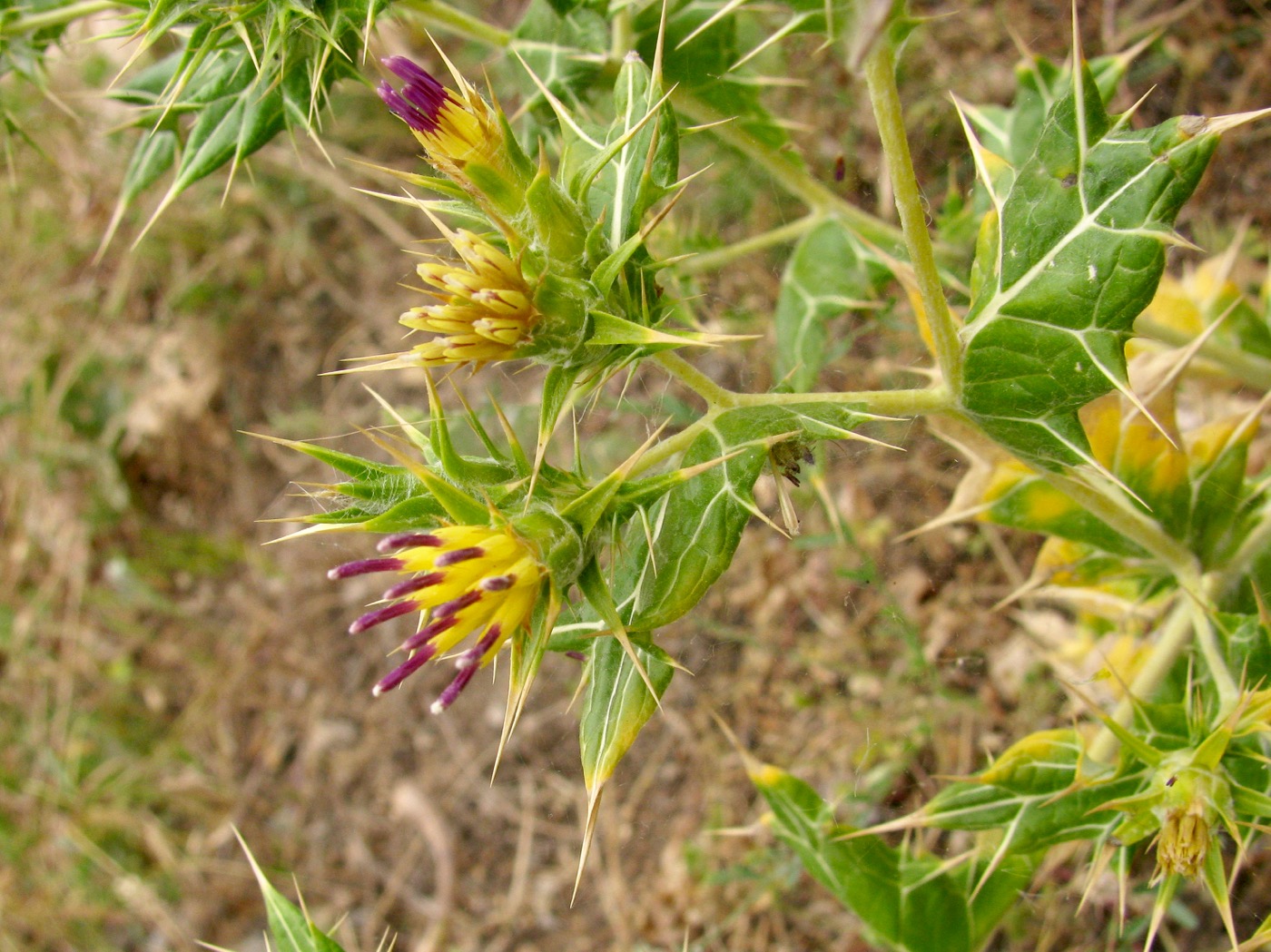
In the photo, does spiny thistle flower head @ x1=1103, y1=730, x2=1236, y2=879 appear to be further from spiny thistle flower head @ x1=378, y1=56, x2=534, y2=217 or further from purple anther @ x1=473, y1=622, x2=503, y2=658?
spiny thistle flower head @ x1=378, y1=56, x2=534, y2=217

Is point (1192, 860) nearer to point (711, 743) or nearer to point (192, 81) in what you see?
point (711, 743)

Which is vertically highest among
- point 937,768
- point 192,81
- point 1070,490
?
point 192,81

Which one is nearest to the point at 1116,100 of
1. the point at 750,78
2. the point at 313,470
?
the point at 750,78

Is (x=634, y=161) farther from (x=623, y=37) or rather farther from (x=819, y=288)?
(x=819, y=288)

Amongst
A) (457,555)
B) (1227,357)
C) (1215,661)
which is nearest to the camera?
(457,555)

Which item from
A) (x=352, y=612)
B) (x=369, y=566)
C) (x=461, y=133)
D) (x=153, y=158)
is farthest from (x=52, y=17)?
(x=352, y=612)
